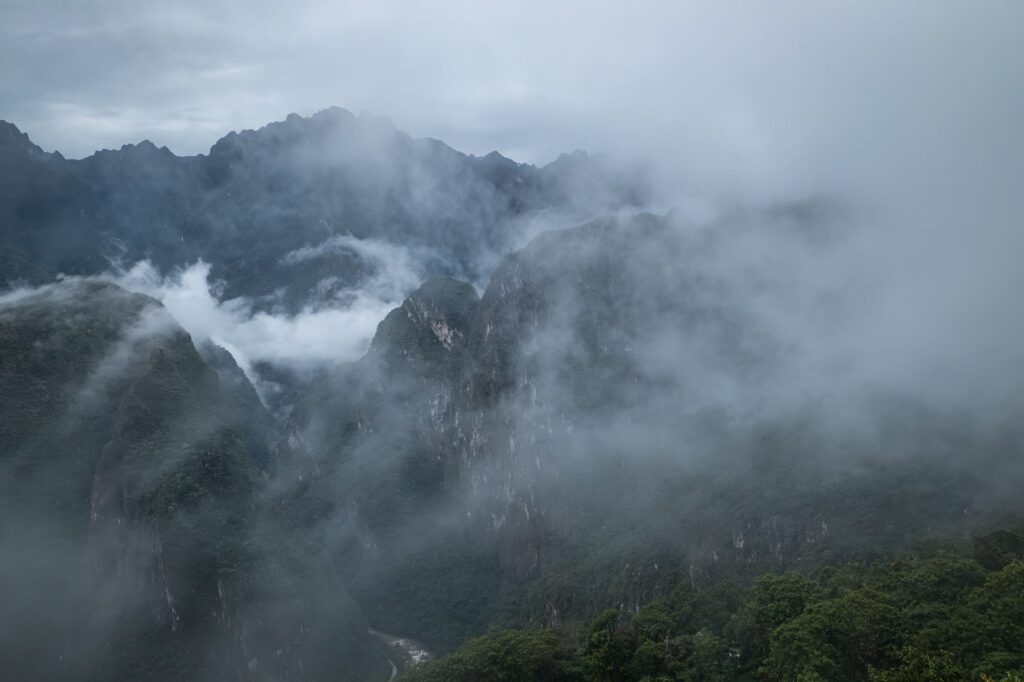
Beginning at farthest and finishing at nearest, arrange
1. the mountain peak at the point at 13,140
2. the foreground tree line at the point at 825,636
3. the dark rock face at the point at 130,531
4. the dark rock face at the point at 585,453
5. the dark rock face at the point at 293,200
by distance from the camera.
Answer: the dark rock face at the point at 293,200 → the mountain peak at the point at 13,140 → the dark rock face at the point at 585,453 → the dark rock face at the point at 130,531 → the foreground tree line at the point at 825,636

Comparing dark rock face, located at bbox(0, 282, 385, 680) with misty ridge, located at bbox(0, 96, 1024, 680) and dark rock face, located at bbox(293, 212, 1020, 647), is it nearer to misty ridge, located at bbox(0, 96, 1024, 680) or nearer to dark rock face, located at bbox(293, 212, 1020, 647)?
misty ridge, located at bbox(0, 96, 1024, 680)

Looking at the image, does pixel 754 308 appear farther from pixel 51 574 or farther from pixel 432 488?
pixel 51 574

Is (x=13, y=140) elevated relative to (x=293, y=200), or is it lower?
elevated

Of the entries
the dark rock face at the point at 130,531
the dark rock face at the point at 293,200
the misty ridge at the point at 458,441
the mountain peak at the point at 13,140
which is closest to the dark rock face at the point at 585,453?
the misty ridge at the point at 458,441

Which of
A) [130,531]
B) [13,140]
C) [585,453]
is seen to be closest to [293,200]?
[13,140]

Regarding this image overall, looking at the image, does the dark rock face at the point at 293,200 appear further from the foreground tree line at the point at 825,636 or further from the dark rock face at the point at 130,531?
the foreground tree line at the point at 825,636

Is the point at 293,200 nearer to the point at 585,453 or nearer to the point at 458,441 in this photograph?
the point at 458,441
